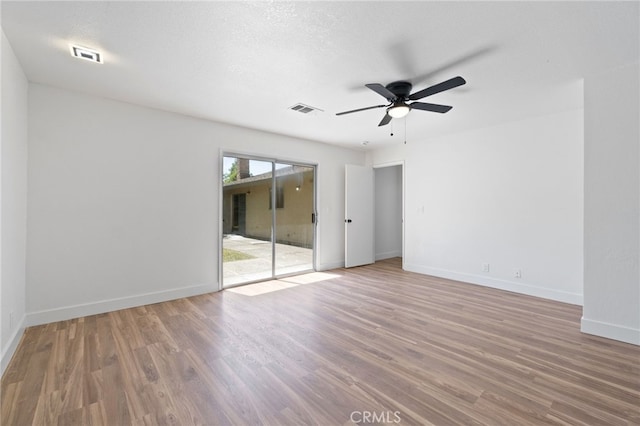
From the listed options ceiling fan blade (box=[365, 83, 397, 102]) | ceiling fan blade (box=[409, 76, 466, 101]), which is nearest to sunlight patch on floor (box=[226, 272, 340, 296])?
ceiling fan blade (box=[365, 83, 397, 102])

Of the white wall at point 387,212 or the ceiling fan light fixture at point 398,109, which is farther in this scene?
the white wall at point 387,212

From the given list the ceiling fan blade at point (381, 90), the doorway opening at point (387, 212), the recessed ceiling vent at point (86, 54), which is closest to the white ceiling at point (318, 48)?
the recessed ceiling vent at point (86, 54)

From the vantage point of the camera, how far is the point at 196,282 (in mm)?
4016

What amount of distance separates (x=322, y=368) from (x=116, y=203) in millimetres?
3102

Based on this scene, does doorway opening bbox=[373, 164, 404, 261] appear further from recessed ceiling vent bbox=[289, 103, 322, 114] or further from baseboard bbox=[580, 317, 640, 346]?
baseboard bbox=[580, 317, 640, 346]

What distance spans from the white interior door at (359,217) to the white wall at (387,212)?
60cm

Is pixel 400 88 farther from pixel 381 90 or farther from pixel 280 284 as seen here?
pixel 280 284

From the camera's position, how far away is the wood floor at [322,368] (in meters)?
1.68

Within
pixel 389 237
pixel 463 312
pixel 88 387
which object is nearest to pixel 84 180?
pixel 88 387

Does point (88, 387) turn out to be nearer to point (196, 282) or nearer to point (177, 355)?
point (177, 355)

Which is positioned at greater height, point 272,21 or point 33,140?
point 272,21

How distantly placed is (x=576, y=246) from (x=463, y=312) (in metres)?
1.85

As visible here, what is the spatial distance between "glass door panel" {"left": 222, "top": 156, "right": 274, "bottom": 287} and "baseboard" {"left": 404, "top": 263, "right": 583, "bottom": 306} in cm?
A: 293

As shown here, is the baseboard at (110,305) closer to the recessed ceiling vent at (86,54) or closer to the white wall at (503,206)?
the recessed ceiling vent at (86,54)
